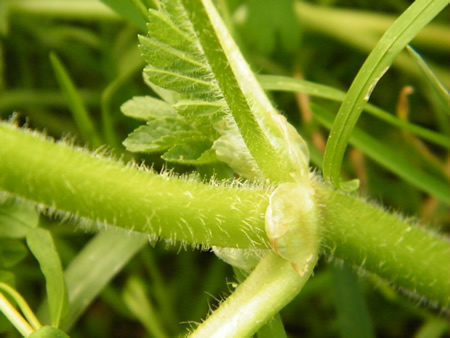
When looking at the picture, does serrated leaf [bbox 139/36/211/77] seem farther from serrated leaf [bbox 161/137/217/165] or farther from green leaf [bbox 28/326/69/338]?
green leaf [bbox 28/326/69/338]

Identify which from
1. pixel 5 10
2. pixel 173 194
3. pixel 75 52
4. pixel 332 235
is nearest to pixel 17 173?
pixel 173 194

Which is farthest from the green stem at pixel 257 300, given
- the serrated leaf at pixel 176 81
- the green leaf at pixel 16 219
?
the green leaf at pixel 16 219

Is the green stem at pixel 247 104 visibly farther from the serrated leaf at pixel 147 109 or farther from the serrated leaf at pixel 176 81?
the serrated leaf at pixel 147 109

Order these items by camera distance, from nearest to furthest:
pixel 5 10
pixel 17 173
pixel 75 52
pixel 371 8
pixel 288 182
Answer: pixel 17 173 < pixel 288 182 < pixel 5 10 < pixel 75 52 < pixel 371 8

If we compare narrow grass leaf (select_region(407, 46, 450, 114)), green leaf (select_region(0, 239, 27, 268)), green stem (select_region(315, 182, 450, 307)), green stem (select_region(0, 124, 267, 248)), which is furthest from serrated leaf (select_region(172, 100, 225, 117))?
green leaf (select_region(0, 239, 27, 268))

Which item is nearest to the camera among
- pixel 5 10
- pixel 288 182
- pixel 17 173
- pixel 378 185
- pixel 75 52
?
pixel 17 173

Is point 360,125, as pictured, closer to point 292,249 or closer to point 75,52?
point 75,52

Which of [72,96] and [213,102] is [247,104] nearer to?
[213,102]
